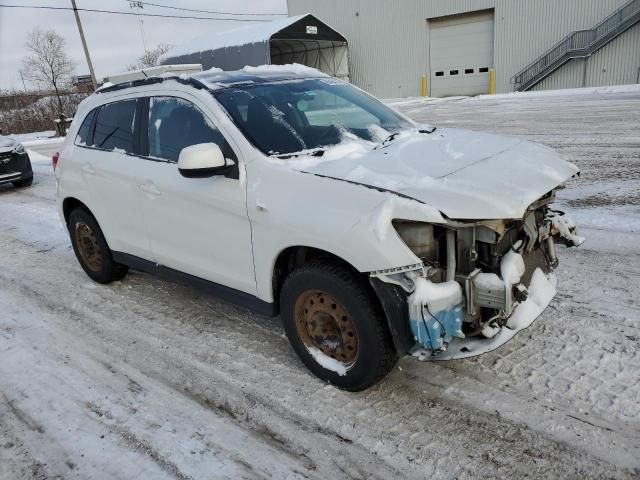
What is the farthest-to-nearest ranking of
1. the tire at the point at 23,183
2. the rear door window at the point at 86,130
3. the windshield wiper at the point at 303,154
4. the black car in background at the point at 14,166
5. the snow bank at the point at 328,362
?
the tire at the point at 23,183, the black car in background at the point at 14,166, the rear door window at the point at 86,130, the windshield wiper at the point at 303,154, the snow bank at the point at 328,362

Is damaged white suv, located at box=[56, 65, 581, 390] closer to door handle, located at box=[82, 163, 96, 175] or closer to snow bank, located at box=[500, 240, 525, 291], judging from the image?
snow bank, located at box=[500, 240, 525, 291]

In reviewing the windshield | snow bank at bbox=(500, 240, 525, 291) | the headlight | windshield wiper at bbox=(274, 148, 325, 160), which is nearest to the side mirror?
Answer: the windshield

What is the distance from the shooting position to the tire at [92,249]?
488 cm

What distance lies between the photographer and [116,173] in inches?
170

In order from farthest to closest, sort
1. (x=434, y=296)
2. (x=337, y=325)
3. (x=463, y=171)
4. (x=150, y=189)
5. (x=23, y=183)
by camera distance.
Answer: (x=23, y=183) < (x=150, y=189) < (x=337, y=325) < (x=463, y=171) < (x=434, y=296)

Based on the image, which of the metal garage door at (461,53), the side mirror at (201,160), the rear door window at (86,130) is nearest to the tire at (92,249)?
the rear door window at (86,130)

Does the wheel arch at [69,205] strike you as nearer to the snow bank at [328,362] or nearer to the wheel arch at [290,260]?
the wheel arch at [290,260]

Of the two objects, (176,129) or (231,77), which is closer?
(176,129)

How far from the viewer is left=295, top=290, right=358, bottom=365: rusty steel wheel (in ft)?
9.68

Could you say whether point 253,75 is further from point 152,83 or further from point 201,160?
point 201,160

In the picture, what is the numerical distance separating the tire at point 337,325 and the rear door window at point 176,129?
98 centimetres

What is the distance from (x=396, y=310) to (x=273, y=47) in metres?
30.2

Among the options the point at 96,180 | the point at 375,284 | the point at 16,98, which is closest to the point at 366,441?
the point at 375,284

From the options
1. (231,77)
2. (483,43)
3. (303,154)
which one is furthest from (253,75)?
(483,43)
